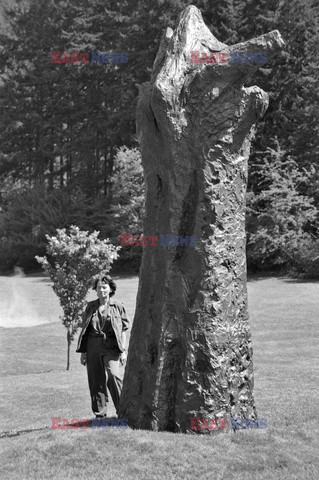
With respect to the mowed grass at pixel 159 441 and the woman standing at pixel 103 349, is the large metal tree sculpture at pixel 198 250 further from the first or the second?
the woman standing at pixel 103 349

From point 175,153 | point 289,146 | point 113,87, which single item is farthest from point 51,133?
point 175,153

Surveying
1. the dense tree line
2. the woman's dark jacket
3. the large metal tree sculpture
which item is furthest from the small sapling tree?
the dense tree line

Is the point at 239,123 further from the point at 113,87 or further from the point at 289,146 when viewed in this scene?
the point at 113,87

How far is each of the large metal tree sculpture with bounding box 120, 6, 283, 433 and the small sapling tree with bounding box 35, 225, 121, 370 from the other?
892 cm

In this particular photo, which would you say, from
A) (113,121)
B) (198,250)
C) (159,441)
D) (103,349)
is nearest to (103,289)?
Result: (103,349)

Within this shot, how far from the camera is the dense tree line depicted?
108 feet

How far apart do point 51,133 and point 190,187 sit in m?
41.1

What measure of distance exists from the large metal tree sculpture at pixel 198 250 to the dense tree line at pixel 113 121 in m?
23.6

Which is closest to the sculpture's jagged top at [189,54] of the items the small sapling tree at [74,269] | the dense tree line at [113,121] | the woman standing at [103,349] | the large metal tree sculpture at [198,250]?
the large metal tree sculpture at [198,250]

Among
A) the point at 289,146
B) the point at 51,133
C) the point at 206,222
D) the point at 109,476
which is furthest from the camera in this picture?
the point at 51,133

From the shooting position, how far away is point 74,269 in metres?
15.9

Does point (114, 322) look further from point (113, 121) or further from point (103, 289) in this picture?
point (113, 121)

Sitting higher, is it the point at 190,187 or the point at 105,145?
the point at 105,145

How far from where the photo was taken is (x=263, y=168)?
32719 millimetres
